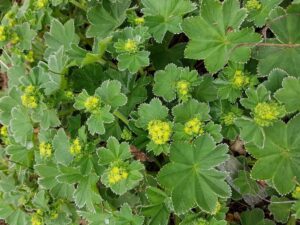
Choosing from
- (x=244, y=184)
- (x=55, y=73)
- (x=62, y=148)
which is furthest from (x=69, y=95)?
(x=244, y=184)

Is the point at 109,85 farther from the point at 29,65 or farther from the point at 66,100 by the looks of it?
the point at 29,65

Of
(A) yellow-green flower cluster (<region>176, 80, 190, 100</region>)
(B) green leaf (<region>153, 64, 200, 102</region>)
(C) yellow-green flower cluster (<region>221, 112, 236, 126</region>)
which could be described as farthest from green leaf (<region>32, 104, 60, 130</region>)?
(C) yellow-green flower cluster (<region>221, 112, 236, 126</region>)

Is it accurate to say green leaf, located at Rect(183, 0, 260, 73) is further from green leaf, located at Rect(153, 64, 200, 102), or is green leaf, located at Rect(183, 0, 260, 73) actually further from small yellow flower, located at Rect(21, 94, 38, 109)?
small yellow flower, located at Rect(21, 94, 38, 109)

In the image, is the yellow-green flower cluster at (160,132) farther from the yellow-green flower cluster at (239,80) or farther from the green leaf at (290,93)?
the green leaf at (290,93)

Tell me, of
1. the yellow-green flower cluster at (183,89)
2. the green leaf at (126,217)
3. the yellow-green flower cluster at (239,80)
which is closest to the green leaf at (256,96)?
the yellow-green flower cluster at (239,80)

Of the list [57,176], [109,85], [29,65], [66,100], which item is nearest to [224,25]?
[109,85]
